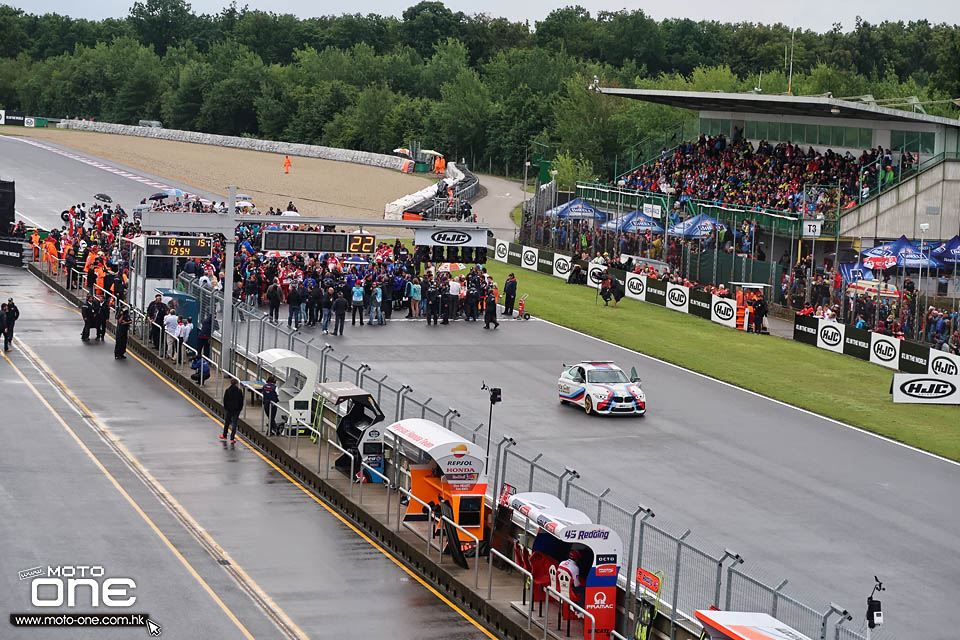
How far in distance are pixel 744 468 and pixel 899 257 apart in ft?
67.7

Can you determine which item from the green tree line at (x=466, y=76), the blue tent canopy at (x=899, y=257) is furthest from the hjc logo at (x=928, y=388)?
the green tree line at (x=466, y=76)

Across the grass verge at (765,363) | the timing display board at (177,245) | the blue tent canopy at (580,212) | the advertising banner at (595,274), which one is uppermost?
the blue tent canopy at (580,212)

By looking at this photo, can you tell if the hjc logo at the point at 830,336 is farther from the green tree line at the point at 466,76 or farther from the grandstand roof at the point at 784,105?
the green tree line at the point at 466,76

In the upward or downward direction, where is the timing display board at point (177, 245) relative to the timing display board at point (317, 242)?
downward

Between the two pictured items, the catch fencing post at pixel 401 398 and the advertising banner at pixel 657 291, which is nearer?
the catch fencing post at pixel 401 398

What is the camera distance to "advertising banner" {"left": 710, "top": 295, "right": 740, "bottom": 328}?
167ft

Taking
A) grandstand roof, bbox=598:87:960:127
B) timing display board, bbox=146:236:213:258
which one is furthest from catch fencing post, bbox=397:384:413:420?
grandstand roof, bbox=598:87:960:127

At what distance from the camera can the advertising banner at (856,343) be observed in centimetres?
4488

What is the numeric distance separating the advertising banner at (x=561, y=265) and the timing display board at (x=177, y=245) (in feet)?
83.2

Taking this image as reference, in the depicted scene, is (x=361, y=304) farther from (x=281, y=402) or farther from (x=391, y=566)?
(x=391, y=566)

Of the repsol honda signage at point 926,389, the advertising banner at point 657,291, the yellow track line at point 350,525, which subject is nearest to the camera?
the yellow track line at point 350,525

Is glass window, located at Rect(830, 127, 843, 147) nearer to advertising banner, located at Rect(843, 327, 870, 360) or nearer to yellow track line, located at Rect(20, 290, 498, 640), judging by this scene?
advertising banner, located at Rect(843, 327, 870, 360)

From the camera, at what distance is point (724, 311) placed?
51.4 metres

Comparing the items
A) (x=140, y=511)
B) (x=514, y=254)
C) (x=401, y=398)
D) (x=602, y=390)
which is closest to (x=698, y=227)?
(x=514, y=254)
